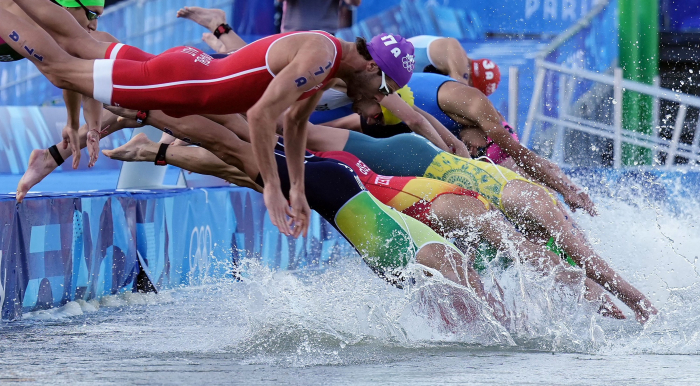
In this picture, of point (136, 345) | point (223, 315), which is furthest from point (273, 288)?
point (136, 345)

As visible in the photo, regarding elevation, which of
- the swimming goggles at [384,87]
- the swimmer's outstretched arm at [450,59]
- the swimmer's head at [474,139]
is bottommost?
the swimmer's head at [474,139]

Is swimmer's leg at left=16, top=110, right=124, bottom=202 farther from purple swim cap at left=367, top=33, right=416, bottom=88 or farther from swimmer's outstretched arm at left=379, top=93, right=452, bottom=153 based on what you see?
purple swim cap at left=367, top=33, right=416, bottom=88

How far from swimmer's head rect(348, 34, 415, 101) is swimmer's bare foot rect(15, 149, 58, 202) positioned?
1755mm

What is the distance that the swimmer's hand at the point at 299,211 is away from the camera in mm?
4027

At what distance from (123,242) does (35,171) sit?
31.8 inches

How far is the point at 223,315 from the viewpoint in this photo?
4.70 meters

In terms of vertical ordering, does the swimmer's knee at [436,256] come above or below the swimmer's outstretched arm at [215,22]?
below

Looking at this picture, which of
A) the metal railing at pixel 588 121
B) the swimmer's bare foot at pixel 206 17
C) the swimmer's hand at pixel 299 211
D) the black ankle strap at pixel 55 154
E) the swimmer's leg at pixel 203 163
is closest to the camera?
the swimmer's hand at pixel 299 211

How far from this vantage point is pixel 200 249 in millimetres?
6133

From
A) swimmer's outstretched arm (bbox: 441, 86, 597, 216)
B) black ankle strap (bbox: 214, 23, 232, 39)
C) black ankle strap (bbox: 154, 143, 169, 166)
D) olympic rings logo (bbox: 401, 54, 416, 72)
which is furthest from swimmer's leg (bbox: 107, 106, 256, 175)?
swimmer's outstretched arm (bbox: 441, 86, 597, 216)

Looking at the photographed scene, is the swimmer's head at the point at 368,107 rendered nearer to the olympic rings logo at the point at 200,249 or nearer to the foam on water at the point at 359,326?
the foam on water at the point at 359,326

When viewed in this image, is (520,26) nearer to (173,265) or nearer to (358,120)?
(358,120)

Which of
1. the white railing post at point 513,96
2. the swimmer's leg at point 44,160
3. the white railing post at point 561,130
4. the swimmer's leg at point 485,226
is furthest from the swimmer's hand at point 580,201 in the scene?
the white railing post at point 561,130

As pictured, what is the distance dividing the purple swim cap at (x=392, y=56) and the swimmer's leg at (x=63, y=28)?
50.7 inches
